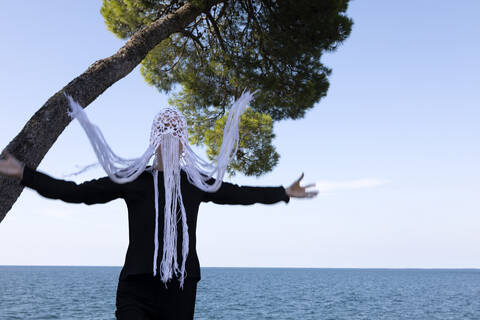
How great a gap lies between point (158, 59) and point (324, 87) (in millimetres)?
3951

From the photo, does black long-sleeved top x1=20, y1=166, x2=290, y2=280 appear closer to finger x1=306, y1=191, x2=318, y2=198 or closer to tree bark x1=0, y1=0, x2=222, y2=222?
finger x1=306, y1=191, x2=318, y2=198

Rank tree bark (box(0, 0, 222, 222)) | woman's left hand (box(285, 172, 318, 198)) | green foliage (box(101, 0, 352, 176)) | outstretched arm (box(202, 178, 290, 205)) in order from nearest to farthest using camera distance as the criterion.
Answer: outstretched arm (box(202, 178, 290, 205))
woman's left hand (box(285, 172, 318, 198))
tree bark (box(0, 0, 222, 222))
green foliage (box(101, 0, 352, 176))

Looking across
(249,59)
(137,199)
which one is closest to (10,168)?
(137,199)

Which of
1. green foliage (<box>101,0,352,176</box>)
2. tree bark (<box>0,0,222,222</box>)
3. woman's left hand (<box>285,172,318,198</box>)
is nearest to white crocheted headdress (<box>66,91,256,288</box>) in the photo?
woman's left hand (<box>285,172,318,198</box>)

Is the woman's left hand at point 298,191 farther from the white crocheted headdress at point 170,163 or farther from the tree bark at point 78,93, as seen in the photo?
the tree bark at point 78,93

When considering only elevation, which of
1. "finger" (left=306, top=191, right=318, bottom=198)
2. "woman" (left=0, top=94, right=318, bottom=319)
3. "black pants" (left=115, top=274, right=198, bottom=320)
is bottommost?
"black pants" (left=115, top=274, right=198, bottom=320)

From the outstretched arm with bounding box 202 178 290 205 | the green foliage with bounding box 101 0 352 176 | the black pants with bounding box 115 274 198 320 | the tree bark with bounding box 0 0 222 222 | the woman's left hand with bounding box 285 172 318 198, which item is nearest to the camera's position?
the black pants with bounding box 115 274 198 320


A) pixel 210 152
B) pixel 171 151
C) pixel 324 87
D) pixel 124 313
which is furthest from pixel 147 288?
pixel 210 152

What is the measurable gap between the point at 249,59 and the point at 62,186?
6.70 meters

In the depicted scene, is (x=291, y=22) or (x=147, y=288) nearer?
(x=147, y=288)

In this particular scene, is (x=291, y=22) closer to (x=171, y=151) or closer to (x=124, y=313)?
(x=171, y=151)

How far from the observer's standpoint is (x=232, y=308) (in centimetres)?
4434

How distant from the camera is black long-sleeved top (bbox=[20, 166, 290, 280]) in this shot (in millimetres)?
2600

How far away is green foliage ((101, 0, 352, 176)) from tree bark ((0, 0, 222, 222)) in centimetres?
96
